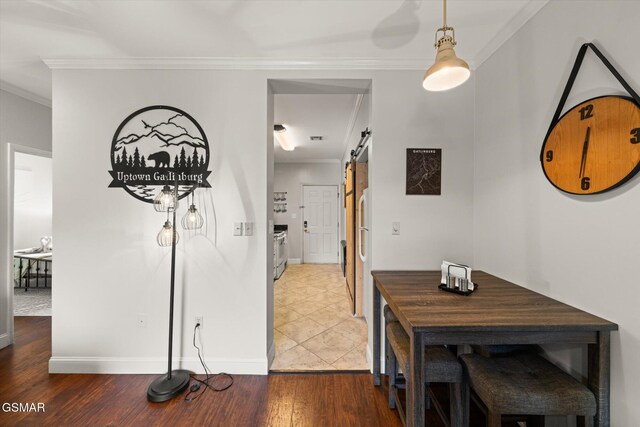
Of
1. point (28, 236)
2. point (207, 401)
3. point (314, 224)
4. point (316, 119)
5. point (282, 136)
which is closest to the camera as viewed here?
point (207, 401)

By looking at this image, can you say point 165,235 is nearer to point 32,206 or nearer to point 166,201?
point 166,201

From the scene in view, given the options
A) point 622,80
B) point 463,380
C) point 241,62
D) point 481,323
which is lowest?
point 463,380

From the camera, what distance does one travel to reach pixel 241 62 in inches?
81.9

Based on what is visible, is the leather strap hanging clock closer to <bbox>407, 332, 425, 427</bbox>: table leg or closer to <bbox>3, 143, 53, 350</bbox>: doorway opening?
<bbox>407, 332, 425, 427</bbox>: table leg

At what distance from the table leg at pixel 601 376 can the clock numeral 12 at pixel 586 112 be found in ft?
3.23

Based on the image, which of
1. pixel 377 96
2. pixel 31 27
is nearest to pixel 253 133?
pixel 377 96

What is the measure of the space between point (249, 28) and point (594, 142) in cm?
209

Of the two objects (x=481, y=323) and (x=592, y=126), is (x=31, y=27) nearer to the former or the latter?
(x=481, y=323)

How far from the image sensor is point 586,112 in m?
1.19

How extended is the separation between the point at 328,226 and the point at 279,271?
Answer: 187 centimetres

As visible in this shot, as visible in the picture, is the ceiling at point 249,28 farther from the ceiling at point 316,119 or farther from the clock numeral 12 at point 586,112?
the ceiling at point 316,119

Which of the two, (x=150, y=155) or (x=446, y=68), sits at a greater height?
(x=446, y=68)

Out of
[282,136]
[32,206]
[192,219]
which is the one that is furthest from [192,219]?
[32,206]

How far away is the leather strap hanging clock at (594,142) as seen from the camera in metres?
1.03
